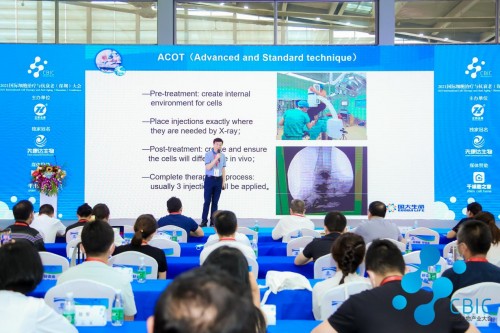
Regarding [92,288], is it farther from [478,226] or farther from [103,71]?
[103,71]

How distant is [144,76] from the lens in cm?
1059

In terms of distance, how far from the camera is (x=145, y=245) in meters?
4.84

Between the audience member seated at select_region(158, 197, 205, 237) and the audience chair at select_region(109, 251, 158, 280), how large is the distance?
2.38 metres

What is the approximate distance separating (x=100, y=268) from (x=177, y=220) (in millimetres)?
3449

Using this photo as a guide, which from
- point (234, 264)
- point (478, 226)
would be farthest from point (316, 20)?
point (234, 264)

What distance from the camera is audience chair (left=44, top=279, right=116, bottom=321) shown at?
3.26m

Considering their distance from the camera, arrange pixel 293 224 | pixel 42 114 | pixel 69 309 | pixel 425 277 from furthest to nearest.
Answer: pixel 42 114, pixel 293 224, pixel 425 277, pixel 69 309

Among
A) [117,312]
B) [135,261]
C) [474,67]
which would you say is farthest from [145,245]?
[474,67]

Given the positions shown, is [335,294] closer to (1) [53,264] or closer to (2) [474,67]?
(1) [53,264]

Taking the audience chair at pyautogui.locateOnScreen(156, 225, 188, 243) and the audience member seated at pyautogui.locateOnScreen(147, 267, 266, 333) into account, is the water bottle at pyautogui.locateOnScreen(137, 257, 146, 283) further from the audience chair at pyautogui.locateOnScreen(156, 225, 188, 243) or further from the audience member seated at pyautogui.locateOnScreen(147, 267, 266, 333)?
the audience member seated at pyautogui.locateOnScreen(147, 267, 266, 333)

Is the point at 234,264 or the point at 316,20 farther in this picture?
the point at 316,20

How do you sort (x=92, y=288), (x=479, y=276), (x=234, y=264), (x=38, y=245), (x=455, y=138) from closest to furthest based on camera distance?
(x=234, y=264), (x=92, y=288), (x=479, y=276), (x=38, y=245), (x=455, y=138)

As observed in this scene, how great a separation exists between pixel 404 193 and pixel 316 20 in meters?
3.18

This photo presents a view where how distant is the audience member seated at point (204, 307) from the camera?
3.07 ft
